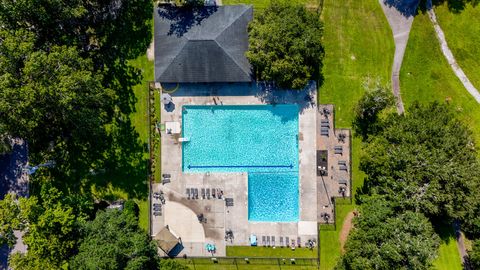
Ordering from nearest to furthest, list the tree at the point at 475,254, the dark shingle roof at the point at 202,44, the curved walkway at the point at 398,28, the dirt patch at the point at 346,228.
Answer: the tree at the point at 475,254
the dark shingle roof at the point at 202,44
the curved walkway at the point at 398,28
the dirt patch at the point at 346,228

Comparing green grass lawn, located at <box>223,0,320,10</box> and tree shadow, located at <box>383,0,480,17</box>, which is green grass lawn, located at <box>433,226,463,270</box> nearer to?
tree shadow, located at <box>383,0,480,17</box>

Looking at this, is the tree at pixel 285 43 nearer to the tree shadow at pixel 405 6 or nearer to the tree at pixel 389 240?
the tree shadow at pixel 405 6

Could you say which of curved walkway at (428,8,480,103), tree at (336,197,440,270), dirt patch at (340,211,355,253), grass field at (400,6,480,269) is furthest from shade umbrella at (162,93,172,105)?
curved walkway at (428,8,480,103)

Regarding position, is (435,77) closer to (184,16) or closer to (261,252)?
(261,252)

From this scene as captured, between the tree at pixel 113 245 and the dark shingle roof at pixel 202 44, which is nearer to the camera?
the tree at pixel 113 245

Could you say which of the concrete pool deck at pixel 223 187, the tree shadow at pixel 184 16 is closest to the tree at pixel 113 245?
the concrete pool deck at pixel 223 187

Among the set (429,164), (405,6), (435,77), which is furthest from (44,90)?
(435,77)

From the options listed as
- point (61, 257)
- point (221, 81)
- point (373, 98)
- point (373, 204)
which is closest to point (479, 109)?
point (373, 98)
